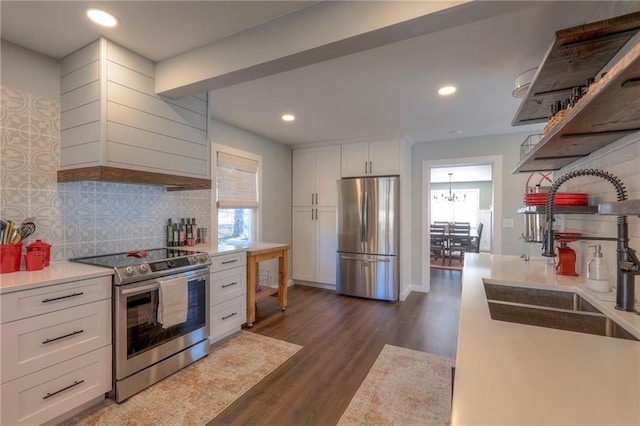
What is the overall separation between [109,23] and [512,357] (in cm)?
253

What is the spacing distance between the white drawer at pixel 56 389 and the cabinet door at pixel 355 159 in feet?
11.6

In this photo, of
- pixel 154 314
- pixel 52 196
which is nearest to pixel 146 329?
pixel 154 314

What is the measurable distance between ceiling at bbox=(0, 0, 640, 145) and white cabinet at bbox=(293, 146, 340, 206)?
114 centimetres

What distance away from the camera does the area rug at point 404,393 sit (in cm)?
180

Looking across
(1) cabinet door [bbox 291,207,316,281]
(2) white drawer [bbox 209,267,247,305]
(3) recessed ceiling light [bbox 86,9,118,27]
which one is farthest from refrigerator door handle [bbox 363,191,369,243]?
(3) recessed ceiling light [bbox 86,9,118,27]

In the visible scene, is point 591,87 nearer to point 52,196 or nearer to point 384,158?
point 52,196

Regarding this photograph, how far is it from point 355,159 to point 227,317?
2845mm

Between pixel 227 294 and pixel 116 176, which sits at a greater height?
pixel 116 176

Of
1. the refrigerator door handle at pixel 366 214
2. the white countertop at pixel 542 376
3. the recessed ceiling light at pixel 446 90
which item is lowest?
the white countertop at pixel 542 376

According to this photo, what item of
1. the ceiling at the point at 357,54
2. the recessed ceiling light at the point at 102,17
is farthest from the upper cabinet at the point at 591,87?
the recessed ceiling light at the point at 102,17

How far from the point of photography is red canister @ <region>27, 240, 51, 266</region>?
1893 mm

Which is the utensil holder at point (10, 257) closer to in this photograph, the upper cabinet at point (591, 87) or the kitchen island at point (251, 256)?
the kitchen island at point (251, 256)

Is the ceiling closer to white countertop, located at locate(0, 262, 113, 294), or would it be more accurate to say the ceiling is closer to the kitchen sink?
→ the kitchen sink

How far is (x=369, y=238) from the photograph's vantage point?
421cm
